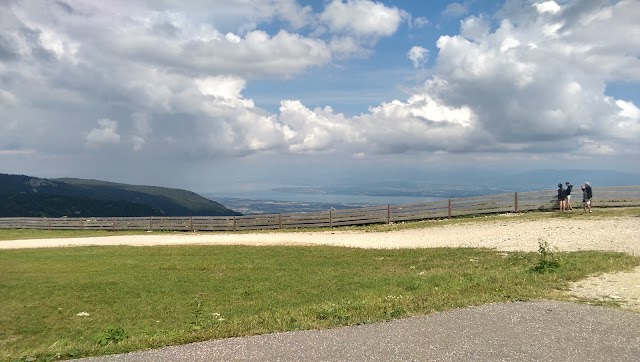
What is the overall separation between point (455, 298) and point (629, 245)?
530 inches

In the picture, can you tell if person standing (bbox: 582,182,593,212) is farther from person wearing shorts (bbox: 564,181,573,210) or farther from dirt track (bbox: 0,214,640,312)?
dirt track (bbox: 0,214,640,312)

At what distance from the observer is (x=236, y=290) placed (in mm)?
17266

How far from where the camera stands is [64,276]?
2059 cm

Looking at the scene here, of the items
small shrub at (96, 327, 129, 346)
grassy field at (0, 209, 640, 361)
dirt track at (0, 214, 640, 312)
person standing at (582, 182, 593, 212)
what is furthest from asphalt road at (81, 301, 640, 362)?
person standing at (582, 182, 593, 212)

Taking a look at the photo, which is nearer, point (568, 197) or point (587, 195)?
point (587, 195)

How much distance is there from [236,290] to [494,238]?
1487 centimetres

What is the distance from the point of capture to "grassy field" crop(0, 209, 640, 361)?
10.0 metres

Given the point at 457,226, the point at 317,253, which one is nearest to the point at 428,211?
the point at 457,226

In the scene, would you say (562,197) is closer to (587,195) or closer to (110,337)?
(587,195)

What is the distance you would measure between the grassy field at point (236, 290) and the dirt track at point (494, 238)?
2.40 metres

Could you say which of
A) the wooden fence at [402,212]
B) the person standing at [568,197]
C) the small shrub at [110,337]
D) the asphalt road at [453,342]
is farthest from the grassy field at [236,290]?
the person standing at [568,197]

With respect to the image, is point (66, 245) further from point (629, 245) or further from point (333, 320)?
point (629, 245)

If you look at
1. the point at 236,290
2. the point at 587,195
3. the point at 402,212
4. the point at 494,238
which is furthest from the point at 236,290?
the point at 587,195

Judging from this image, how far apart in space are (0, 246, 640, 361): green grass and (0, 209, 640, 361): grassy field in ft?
0.13
